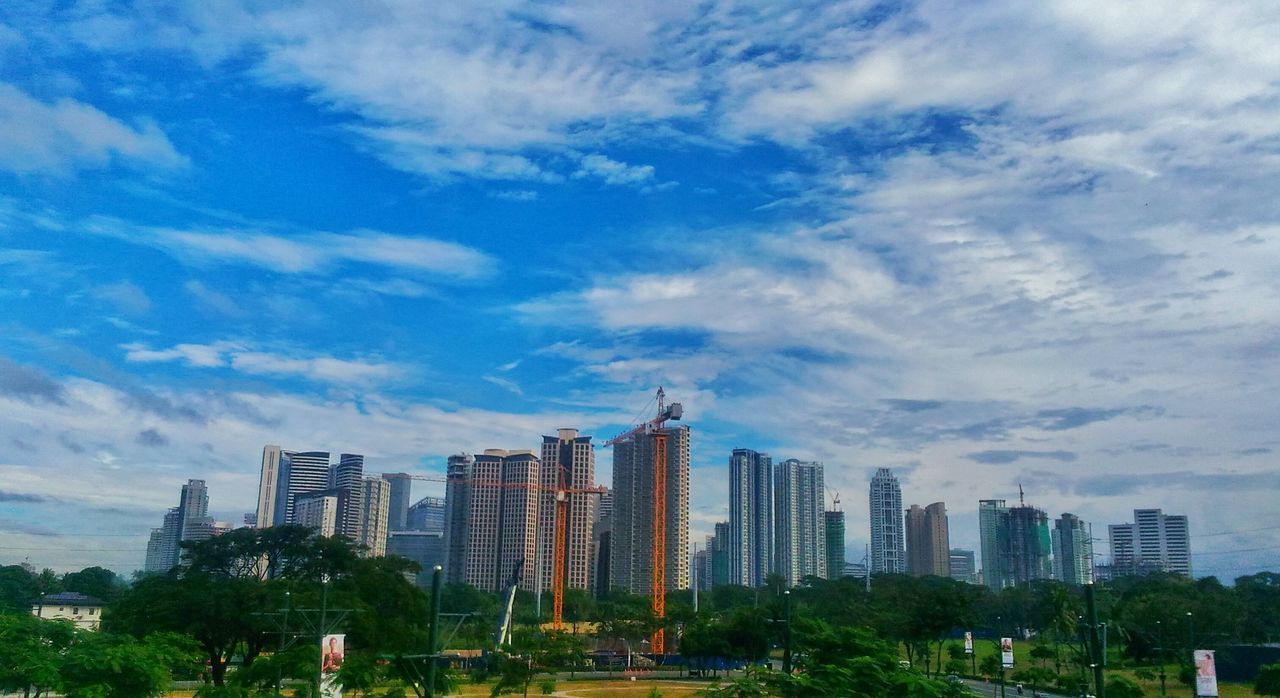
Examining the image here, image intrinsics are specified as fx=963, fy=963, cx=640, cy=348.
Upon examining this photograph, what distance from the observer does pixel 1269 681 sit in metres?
52.4

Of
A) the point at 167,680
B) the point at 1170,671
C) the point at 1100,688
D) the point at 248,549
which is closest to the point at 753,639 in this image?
the point at 1170,671

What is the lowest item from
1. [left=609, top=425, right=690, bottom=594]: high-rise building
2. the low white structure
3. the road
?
the road

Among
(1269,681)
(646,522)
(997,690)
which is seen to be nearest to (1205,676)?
(1269,681)

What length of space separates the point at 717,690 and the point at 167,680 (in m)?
23.3

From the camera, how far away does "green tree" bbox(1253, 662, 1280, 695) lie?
170 ft

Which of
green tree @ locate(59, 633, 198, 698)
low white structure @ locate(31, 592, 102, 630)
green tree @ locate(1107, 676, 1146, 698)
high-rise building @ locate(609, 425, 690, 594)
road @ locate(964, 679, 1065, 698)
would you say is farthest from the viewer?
high-rise building @ locate(609, 425, 690, 594)

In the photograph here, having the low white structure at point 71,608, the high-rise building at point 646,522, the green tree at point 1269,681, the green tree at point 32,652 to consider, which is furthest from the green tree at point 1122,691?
the high-rise building at point 646,522

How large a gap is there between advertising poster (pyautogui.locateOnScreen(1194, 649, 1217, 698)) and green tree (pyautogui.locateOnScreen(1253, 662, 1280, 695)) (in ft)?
85.8

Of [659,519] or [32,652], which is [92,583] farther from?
[32,652]

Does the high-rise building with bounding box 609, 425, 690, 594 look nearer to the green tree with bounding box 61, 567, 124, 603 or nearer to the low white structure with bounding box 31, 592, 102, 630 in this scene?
the green tree with bounding box 61, 567, 124, 603

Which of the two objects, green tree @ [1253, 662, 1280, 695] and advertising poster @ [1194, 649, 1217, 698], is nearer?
advertising poster @ [1194, 649, 1217, 698]

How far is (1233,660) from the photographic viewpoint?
73875 mm

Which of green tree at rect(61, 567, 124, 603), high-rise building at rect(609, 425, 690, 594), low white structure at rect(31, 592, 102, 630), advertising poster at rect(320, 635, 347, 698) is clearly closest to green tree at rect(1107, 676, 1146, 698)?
advertising poster at rect(320, 635, 347, 698)

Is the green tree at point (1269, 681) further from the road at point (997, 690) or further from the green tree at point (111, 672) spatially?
the green tree at point (111, 672)
